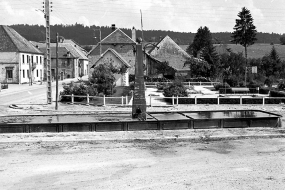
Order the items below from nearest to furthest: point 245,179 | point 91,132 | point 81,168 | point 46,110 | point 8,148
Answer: point 245,179 < point 81,168 < point 8,148 < point 91,132 < point 46,110

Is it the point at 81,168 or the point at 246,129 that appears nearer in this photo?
the point at 81,168

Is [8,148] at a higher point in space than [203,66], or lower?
lower

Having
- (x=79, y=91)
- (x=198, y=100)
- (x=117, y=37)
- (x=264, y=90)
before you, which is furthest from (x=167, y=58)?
(x=198, y=100)

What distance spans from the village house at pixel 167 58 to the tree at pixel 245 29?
1186 centimetres

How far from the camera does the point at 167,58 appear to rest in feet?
236

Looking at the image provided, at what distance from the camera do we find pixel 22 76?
59750 millimetres

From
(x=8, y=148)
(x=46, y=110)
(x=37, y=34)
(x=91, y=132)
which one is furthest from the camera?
(x=37, y=34)

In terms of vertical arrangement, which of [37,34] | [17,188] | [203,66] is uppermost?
[37,34]

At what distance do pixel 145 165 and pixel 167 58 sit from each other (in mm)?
60521

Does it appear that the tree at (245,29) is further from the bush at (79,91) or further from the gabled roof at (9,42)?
the bush at (79,91)

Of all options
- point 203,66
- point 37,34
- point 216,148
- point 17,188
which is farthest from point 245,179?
point 37,34

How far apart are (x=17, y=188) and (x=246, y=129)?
39.1 ft

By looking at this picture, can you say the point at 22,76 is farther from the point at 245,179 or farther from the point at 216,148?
the point at 245,179

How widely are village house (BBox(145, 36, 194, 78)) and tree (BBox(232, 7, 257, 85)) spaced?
11.9m
